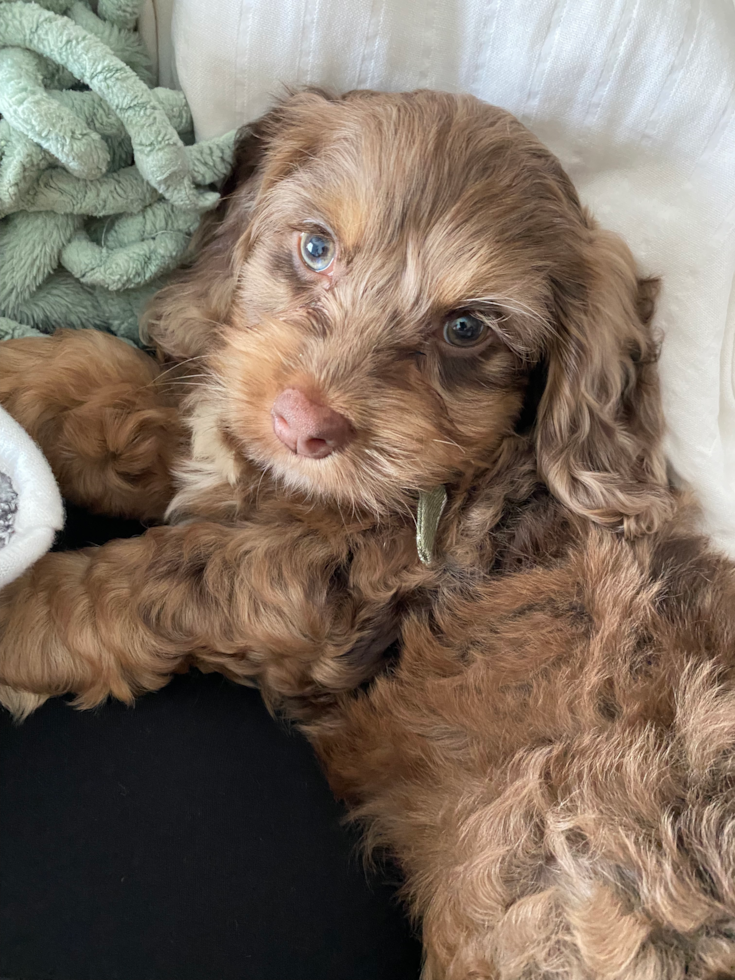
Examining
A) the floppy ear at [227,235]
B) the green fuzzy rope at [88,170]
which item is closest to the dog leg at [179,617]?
the floppy ear at [227,235]

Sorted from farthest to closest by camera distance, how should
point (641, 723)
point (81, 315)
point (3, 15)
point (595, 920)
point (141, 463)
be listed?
point (81, 315) → point (141, 463) → point (3, 15) → point (641, 723) → point (595, 920)

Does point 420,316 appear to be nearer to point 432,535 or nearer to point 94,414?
point 432,535

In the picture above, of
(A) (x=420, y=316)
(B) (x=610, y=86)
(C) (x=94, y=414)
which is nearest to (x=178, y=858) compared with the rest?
(C) (x=94, y=414)

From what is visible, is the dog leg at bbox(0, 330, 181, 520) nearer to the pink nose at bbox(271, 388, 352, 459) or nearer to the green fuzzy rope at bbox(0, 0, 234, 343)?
the green fuzzy rope at bbox(0, 0, 234, 343)

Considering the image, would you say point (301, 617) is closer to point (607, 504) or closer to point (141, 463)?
point (141, 463)

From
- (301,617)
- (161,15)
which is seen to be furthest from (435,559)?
(161,15)

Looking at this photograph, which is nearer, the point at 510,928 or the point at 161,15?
the point at 510,928

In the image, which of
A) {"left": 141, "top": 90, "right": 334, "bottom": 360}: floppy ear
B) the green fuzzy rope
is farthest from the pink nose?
the green fuzzy rope
